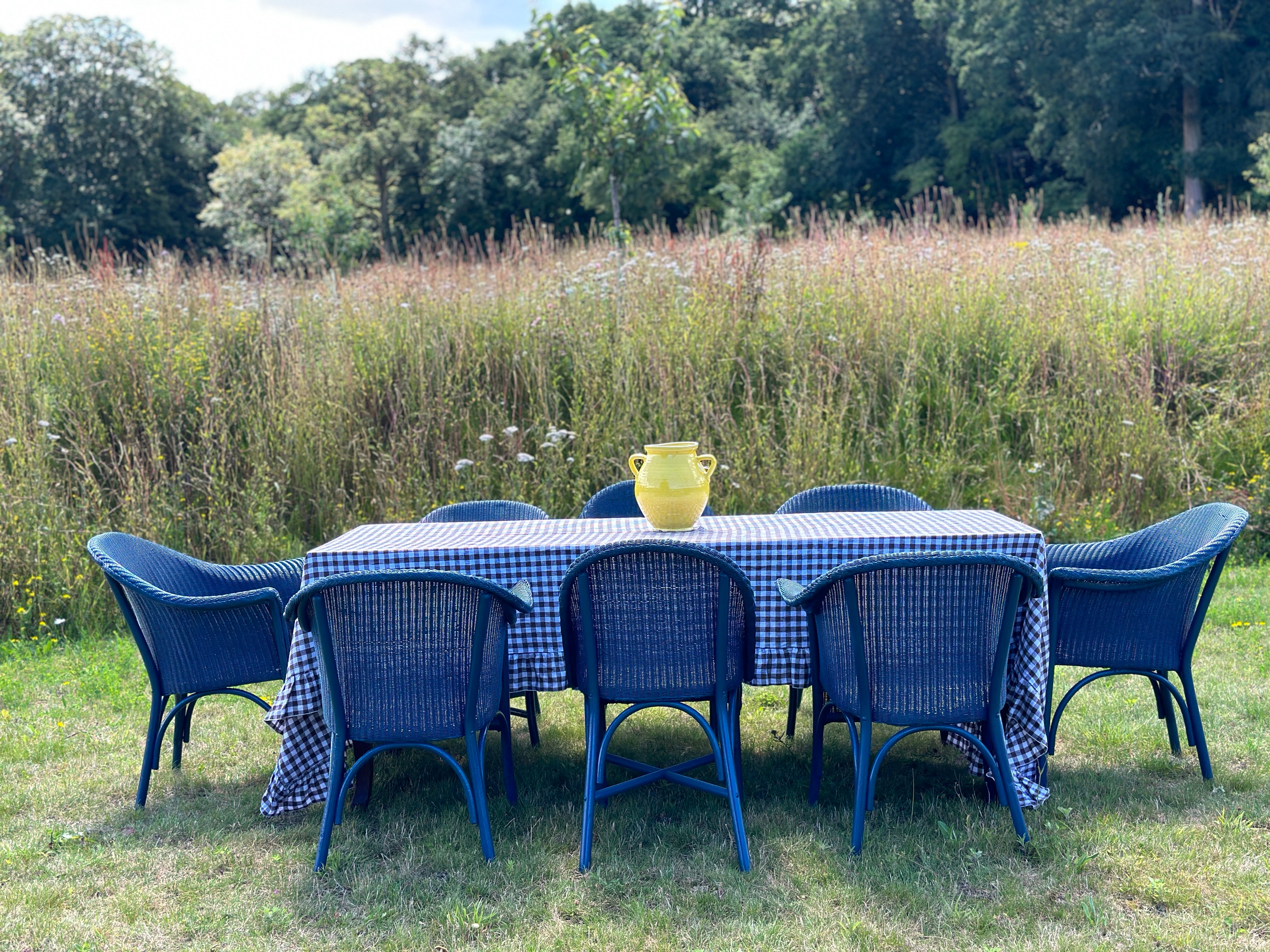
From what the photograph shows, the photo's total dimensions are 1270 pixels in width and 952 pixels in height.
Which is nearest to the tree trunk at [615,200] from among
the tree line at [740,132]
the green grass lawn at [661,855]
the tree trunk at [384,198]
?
the green grass lawn at [661,855]

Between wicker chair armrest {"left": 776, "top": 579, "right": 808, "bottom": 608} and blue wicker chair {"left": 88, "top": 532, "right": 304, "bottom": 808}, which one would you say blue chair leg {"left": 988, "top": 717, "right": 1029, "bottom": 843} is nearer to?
wicker chair armrest {"left": 776, "top": 579, "right": 808, "bottom": 608}

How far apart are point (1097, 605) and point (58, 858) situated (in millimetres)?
2937

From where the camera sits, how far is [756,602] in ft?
8.96

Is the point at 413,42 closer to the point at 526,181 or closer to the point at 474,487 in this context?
the point at 526,181

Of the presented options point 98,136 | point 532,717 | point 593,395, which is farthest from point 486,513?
point 98,136

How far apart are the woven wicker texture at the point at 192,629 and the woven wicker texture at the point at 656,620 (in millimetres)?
1068

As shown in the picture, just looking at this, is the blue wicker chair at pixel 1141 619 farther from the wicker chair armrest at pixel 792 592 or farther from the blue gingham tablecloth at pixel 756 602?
the wicker chair armrest at pixel 792 592

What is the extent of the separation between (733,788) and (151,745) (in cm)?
177

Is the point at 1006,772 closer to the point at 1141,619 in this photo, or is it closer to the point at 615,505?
the point at 1141,619

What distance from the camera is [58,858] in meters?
2.61

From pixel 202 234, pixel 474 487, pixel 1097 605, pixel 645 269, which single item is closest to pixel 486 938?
pixel 1097 605

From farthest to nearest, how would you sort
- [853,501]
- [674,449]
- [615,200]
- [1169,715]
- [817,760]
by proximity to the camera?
1. [615,200]
2. [853,501]
3. [1169,715]
4. [674,449]
5. [817,760]

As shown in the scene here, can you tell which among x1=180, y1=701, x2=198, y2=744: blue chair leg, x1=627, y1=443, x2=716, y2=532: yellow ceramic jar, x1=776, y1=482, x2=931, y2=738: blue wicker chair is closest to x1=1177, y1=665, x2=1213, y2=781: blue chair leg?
x1=776, y1=482, x2=931, y2=738: blue wicker chair

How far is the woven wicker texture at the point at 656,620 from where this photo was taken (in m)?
2.41
